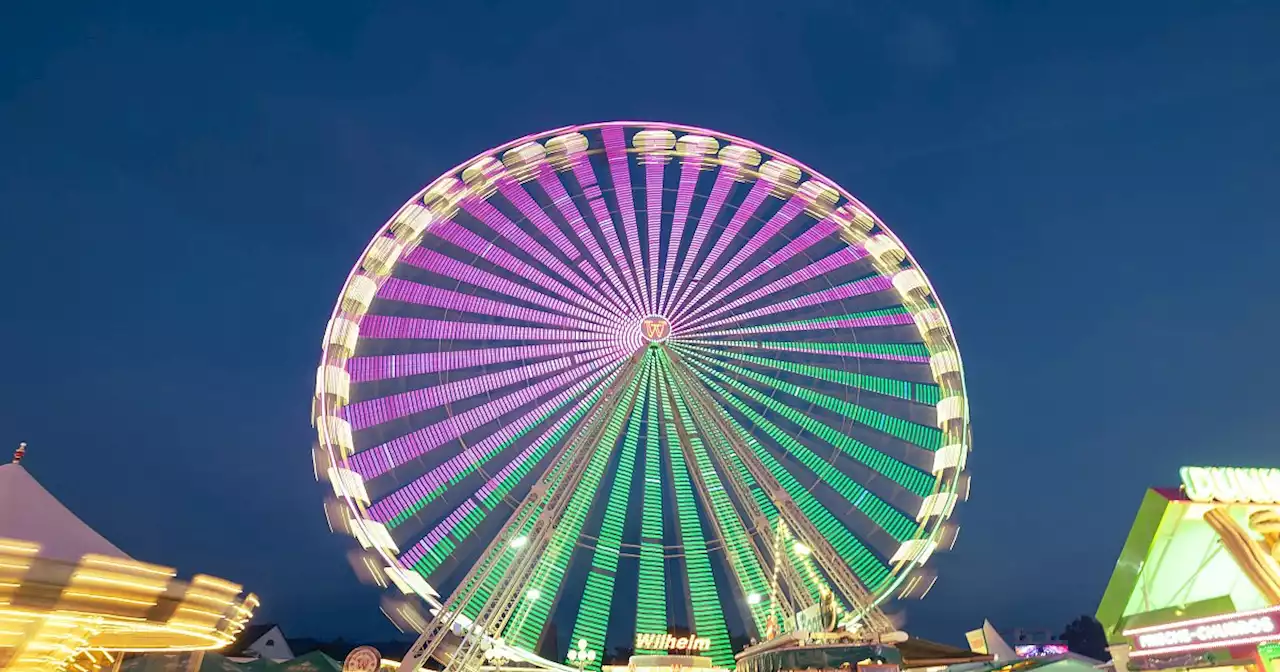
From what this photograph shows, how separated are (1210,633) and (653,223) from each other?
1423cm

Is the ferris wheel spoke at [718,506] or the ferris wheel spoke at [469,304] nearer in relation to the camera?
the ferris wheel spoke at [469,304]

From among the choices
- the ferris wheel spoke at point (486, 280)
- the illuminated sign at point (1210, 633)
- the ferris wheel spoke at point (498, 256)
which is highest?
the ferris wheel spoke at point (498, 256)

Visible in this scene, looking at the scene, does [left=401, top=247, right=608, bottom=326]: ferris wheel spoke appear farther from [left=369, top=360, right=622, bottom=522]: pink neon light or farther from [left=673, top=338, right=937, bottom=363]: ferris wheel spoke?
[left=673, top=338, right=937, bottom=363]: ferris wheel spoke

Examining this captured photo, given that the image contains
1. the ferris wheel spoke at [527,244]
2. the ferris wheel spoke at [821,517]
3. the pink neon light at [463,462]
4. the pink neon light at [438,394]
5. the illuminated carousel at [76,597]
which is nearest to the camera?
the illuminated carousel at [76,597]

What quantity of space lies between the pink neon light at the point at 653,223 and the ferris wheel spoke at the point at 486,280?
1.62 meters

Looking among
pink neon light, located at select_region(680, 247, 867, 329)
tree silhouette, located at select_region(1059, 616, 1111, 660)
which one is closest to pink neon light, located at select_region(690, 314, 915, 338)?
pink neon light, located at select_region(680, 247, 867, 329)

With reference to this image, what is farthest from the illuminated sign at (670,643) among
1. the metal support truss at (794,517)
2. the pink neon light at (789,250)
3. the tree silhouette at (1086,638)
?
the tree silhouette at (1086,638)

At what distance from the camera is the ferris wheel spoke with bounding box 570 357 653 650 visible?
805 inches

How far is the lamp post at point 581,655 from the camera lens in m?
23.0

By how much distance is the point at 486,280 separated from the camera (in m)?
19.8

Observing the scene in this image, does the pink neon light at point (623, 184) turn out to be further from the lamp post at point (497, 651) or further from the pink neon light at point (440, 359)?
the lamp post at point (497, 651)

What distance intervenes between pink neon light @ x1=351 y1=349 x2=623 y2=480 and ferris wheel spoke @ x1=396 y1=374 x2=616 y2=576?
421 mm

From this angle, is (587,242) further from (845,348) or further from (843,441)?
(843,441)

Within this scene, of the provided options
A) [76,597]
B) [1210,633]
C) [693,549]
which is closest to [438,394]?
[693,549]
